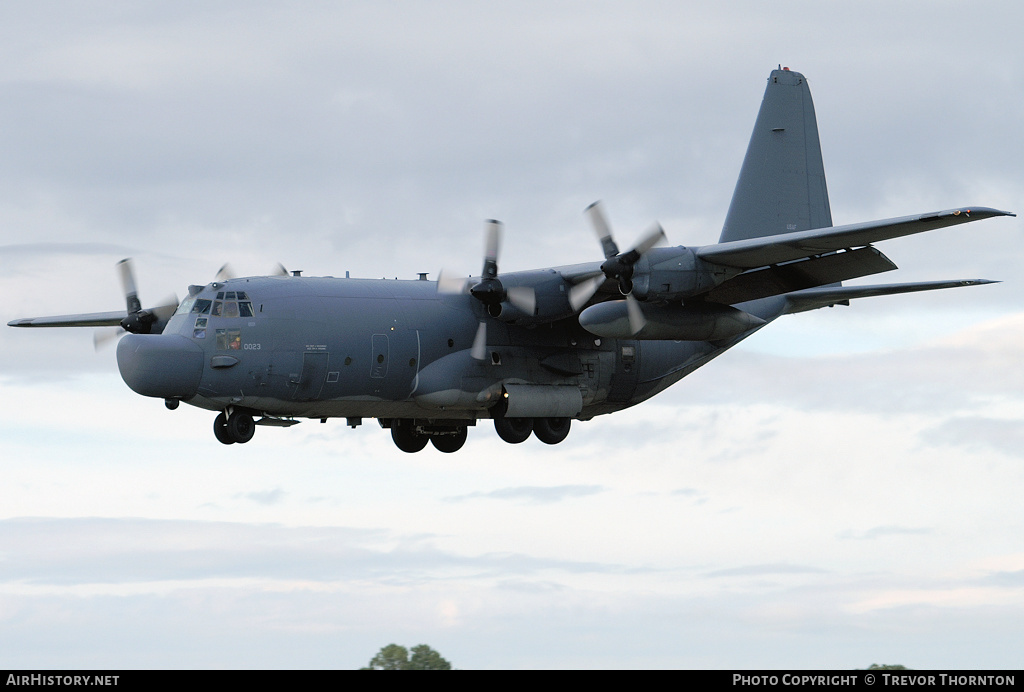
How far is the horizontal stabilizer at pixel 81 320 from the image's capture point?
84.9 feet

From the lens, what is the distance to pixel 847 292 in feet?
78.8

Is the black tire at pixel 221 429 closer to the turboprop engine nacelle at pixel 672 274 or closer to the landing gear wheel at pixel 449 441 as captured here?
the landing gear wheel at pixel 449 441

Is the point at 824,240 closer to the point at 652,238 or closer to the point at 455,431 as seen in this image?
the point at 652,238

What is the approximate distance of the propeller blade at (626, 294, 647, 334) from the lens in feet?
66.7

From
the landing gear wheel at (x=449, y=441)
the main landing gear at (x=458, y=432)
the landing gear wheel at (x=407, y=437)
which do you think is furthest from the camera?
the landing gear wheel at (x=449, y=441)

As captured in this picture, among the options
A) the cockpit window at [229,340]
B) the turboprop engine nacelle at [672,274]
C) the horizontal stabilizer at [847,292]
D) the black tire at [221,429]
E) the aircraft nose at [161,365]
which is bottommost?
the black tire at [221,429]

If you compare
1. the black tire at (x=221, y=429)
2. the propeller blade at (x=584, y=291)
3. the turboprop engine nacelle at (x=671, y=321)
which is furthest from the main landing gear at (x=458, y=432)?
the black tire at (x=221, y=429)

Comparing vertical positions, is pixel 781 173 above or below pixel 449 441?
above

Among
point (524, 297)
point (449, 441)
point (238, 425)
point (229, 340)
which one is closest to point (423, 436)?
point (449, 441)

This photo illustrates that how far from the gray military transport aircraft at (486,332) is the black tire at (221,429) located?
0.02 metres

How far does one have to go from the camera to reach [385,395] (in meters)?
21.3

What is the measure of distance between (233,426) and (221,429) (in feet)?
0.68
